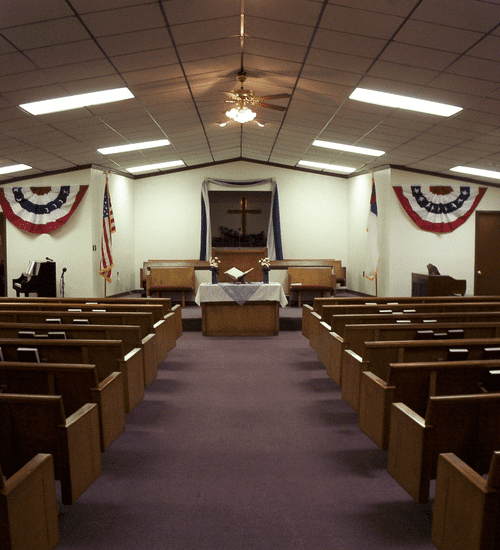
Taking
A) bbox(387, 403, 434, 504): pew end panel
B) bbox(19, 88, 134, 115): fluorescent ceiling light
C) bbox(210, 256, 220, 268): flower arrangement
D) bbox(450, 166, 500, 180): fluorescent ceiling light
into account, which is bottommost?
bbox(387, 403, 434, 504): pew end panel

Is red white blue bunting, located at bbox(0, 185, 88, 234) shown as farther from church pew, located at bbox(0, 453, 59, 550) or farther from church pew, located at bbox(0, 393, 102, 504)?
church pew, located at bbox(0, 453, 59, 550)

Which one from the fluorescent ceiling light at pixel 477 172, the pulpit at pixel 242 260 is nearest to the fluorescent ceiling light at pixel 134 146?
the pulpit at pixel 242 260

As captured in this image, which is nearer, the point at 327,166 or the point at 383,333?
the point at 383,333

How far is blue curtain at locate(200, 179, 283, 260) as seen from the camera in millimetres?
11633

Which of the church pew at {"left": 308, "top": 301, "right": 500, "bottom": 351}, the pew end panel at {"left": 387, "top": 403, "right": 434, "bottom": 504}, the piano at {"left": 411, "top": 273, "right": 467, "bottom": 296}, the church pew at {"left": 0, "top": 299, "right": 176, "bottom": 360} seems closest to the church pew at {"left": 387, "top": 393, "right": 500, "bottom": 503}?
the pew end panel at {"left": 387, "top": 403, "right": 434, "bottom": 504}

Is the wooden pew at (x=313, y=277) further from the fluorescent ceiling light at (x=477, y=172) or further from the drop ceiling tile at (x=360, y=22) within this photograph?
the drop ceiling tile at (x=360, y=22)

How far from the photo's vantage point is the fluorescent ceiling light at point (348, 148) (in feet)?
29.4

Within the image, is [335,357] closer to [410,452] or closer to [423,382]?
[423,382]

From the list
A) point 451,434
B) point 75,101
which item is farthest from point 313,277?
point 451,434

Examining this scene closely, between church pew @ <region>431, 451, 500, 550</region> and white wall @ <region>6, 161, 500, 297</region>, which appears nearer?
church pew @ <region>431, 451, 500, 550</region>

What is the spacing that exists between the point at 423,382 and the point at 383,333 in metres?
1.29

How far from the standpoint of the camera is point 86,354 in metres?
3.10

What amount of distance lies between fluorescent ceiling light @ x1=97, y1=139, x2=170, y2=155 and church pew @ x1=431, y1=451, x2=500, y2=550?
818 cm

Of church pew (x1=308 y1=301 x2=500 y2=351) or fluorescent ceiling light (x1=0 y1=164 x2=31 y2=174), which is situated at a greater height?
fluorescent ceiling light (x1=0 y1=164 x2=31 y2=174)
